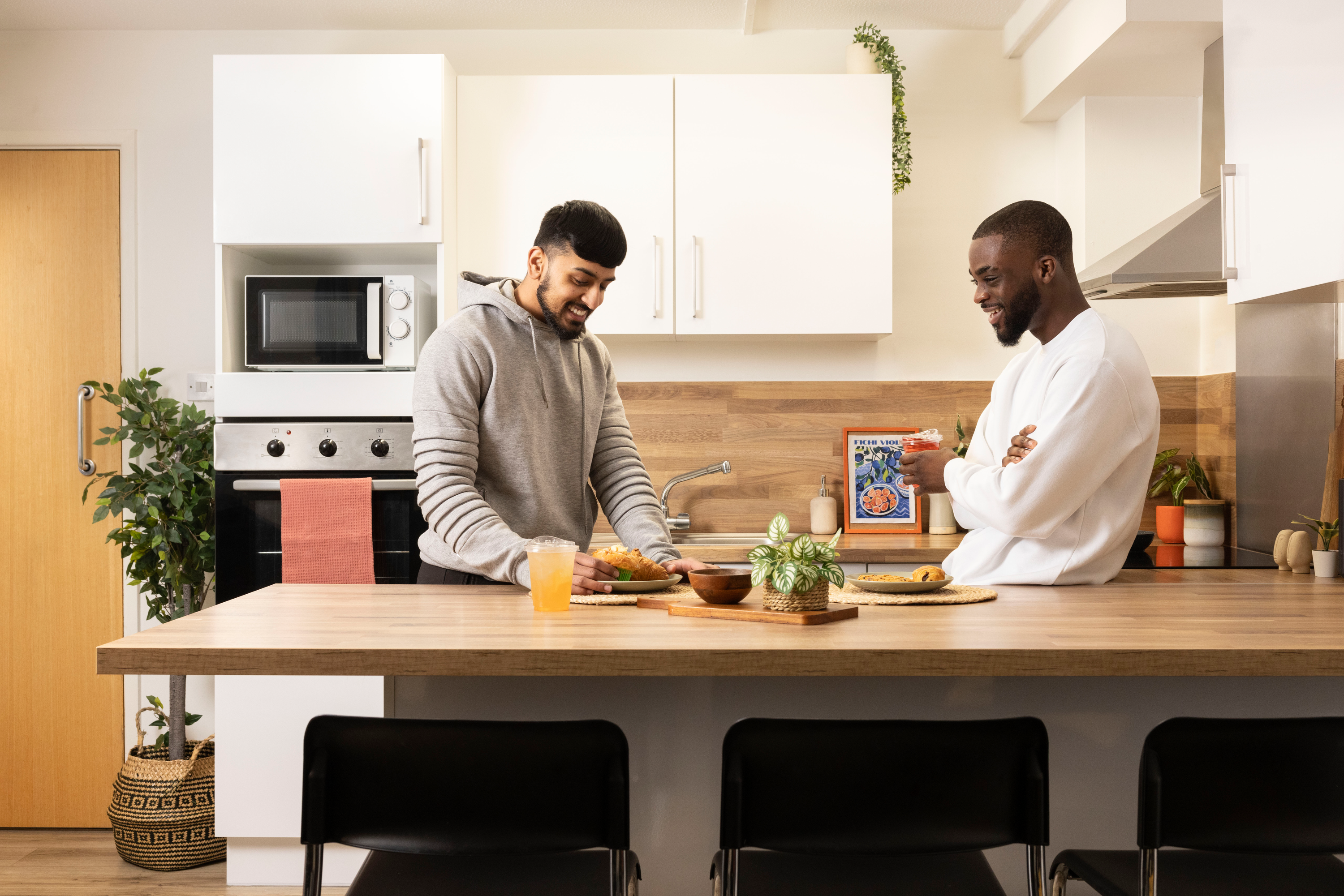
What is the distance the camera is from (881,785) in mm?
1216

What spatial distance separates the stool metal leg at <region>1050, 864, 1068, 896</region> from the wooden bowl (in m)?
0.59

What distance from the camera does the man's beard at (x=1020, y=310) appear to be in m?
1.99

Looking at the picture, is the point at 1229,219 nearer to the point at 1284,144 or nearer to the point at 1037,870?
the point at 1284,144

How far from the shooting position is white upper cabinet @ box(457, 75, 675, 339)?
3.03 meters

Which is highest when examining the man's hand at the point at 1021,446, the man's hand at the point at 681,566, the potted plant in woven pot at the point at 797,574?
the man's hand at the point at 1021,446

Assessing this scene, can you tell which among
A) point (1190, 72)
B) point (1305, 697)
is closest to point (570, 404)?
point (1305, 697)

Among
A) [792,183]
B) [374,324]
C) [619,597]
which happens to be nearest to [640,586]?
[619,597]

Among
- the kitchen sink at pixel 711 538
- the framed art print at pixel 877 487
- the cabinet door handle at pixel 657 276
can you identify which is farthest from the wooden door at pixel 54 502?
the framed art print at pixel 877 487

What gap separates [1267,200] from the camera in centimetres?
205

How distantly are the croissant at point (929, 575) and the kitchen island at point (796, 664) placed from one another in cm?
9

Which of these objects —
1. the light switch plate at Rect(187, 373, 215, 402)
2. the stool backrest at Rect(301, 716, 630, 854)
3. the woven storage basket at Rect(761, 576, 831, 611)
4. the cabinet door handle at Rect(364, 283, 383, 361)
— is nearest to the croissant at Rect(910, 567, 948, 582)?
the woven storage basket at Rect(761, 576, 831, 611)

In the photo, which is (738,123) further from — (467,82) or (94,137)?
(94,137)

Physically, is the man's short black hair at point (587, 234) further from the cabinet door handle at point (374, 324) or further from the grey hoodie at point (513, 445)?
the cabinet door handle at point (374, 324)

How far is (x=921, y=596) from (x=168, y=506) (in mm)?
2302
